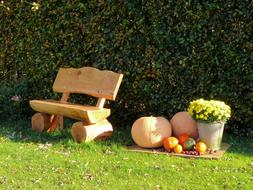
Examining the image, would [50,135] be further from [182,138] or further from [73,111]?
[182,138]

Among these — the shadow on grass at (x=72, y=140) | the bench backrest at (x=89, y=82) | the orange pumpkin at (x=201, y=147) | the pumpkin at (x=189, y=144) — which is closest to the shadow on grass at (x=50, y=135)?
the shadow on grass at (x=72, y=140)

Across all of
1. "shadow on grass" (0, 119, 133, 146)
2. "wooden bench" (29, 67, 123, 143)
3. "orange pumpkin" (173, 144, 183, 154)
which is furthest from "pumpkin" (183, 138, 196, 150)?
"wooden bench" (29, 67, 123, 143)

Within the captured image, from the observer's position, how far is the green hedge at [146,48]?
6645 millimetres

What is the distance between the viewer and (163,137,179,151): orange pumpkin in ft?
20.2

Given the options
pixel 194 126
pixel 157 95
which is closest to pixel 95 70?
pixel 157 95

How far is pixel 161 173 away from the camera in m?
5.27

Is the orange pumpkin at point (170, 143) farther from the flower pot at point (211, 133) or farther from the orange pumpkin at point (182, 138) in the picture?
the flower pot at point (211, 133)

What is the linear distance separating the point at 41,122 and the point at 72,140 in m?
0.84

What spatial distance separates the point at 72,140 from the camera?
21.6 ft

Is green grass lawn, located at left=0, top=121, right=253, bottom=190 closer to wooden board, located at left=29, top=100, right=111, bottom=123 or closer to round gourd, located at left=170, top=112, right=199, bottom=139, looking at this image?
wooden board, located at left=29, top=100, right=111, bottom=123

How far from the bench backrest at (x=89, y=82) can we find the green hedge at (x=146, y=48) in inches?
10.8

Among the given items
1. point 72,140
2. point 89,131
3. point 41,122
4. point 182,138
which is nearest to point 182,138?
point 182,138

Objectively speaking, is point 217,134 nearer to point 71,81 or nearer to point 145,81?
point 145,81

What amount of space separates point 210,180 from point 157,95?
2.29 meters
